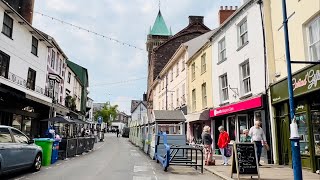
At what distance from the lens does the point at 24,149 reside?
1033 centimetres

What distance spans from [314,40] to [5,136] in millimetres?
11039

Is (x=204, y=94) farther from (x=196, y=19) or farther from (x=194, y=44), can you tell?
(x=196, y=19)

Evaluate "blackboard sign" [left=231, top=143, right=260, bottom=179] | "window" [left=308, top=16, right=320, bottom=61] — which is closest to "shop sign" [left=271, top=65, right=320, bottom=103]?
"window" [left=308, top=16, right=320, bottom=61]

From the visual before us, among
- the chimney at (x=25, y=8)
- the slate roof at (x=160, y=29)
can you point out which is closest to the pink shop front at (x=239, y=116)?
the chimney at (x=25, y=8)

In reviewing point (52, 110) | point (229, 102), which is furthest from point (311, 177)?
point (52, 110)

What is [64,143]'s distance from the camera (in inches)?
666

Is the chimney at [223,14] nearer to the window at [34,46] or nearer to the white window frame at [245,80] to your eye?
the white window frame at [245,80]

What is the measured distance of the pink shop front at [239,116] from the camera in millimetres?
14102

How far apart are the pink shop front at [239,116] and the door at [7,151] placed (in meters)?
10.3

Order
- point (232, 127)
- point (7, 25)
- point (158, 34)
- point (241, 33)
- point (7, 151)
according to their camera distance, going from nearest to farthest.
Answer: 1. point (7, 151)
2. point (241, 33)
3. point (232, 127)
4. point (7, 25)
5. point (158, 34)

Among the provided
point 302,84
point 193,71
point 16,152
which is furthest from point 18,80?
point 302,84

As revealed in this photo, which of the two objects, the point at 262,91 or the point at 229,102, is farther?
the point at 229,102

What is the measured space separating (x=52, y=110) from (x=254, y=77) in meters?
18.3

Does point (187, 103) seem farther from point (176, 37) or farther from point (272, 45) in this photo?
point (176, 37)
